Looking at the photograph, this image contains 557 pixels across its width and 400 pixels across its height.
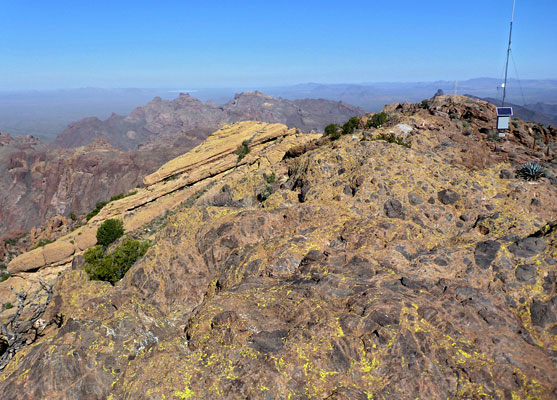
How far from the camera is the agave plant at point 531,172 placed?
19375 mm

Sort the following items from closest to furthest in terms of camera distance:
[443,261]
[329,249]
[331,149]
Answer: [443,261], [329,249], [331,149]

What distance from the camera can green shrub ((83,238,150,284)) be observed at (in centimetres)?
2106

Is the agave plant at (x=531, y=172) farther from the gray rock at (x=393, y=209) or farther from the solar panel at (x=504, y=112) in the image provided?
the gray rock at (x=393, y=209)

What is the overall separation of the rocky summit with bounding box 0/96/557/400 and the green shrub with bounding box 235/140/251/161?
2800 cm

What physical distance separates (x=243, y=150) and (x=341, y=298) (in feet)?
139

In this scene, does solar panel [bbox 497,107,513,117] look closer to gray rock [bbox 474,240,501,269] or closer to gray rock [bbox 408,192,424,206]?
gray rock [bbox 408,192,424,206]

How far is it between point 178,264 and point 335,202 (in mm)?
9230

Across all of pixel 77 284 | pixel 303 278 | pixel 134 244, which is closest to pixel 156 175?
pixel 134 244

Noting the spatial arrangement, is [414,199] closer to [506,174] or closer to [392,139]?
[506,174]

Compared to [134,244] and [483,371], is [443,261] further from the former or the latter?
[134,244]

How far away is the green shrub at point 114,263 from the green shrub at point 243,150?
27.4 m

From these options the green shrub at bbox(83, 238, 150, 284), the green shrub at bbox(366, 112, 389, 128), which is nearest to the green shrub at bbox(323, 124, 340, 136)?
the green shrub at bbox(366, 112, 389, 128)

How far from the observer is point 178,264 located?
56.4 feet

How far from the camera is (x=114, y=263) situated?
2244 cm
